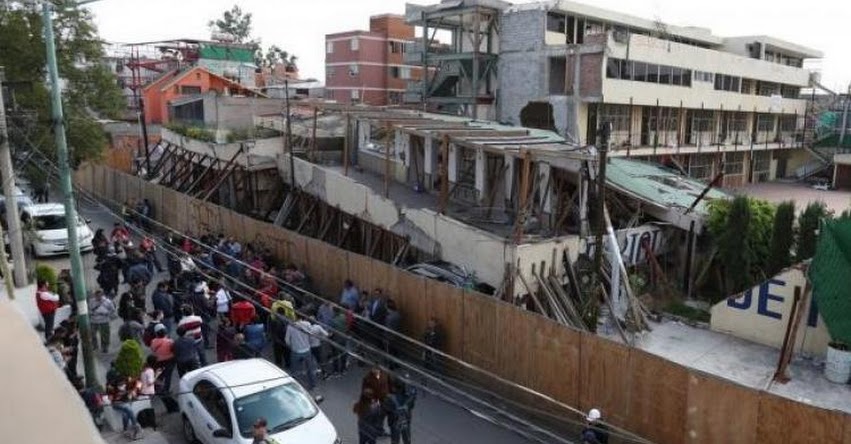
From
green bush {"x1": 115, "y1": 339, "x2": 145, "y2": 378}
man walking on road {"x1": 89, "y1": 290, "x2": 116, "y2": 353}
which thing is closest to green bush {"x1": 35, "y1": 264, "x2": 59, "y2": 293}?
man walking on road {"x1": 89, "y1": 290, "x2": 116, "y2": 353}

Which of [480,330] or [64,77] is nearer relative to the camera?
[480,330]

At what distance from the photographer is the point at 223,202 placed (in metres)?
28.8

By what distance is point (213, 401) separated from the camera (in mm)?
9992

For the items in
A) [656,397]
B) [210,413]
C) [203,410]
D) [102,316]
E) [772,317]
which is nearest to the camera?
[210,413]

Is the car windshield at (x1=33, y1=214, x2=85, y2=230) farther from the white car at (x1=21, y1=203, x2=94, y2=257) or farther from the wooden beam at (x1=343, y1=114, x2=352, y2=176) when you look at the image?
the wooden beam at (x1=343, y1=114, x2=352, y2=176)

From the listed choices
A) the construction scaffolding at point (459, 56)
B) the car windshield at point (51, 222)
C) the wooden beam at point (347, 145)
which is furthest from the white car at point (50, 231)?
the construction scaffolding at point (459, 56)

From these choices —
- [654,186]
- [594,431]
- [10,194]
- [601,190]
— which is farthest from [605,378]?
[10,194]

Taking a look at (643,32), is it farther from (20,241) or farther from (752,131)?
(20,241)

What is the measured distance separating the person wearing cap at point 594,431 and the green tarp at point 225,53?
5065 centimetres

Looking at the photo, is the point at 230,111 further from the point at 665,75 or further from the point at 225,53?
the point at 665,75

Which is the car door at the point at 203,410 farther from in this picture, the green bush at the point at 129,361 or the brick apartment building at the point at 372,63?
the brick apartment building at the point at 372,63

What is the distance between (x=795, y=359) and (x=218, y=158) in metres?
22.5

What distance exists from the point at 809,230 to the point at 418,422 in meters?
12.5

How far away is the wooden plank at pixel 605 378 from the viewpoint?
35.3 ft
